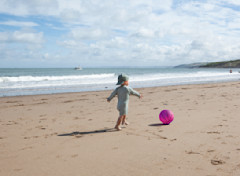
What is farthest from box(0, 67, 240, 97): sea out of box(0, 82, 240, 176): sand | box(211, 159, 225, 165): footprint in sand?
box(211, 159, 225, 165): footprint in sand

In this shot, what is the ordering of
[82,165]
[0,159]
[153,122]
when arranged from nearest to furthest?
1. [82,165]
2. [0,159]
3. [153,122]

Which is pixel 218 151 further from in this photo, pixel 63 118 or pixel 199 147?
pixel 63 118

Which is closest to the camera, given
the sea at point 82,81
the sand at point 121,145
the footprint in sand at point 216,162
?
the sand at point 121,145

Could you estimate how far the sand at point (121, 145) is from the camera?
140 inches

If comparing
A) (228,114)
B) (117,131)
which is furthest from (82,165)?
(228,114)

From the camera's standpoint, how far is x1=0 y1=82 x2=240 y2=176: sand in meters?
3.54

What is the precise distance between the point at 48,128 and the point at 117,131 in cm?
189

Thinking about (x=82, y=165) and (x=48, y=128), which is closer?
(x=82, y=165)

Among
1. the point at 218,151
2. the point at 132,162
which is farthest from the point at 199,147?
the point at 132,162

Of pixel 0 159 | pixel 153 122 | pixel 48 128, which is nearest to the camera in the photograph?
pixel 0 159

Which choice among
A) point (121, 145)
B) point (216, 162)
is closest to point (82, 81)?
point (121, 145)

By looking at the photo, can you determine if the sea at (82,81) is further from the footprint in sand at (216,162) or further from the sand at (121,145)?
the footprint in sand at (216,162)

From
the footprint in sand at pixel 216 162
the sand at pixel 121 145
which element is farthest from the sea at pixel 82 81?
the footprint in sand at pixel 216 162

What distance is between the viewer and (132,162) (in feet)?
12.4
